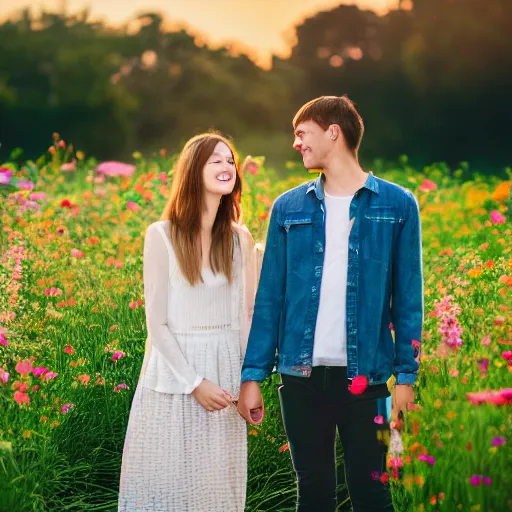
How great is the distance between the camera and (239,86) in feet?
52.2

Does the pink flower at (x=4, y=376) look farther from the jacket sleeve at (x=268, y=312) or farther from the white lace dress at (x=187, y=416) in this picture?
the jacket sleeve at (x=268, y=312)

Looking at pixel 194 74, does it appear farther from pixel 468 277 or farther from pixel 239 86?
pixel 468 277

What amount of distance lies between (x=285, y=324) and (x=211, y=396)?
41cm

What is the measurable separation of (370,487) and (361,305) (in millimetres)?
574

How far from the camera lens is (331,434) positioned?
8.44 ft

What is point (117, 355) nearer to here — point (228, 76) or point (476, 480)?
point (476, 480)

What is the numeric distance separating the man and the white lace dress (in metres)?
0.29

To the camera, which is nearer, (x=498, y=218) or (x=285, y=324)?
(x=285, y=324)

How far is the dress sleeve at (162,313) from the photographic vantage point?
2824 millimetres

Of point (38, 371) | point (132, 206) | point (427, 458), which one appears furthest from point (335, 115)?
point (132, 206)

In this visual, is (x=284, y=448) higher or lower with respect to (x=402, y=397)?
lower

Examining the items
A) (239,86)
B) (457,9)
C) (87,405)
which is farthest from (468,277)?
(239,86)

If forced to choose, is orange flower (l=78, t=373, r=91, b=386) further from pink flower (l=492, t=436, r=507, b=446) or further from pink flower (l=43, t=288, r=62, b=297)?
pink flower (l=492, t=436, r=507, b=446)

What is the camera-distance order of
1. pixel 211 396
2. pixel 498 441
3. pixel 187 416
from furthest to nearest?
pixel 187 416, pixel 211 396, pixel 498 441
